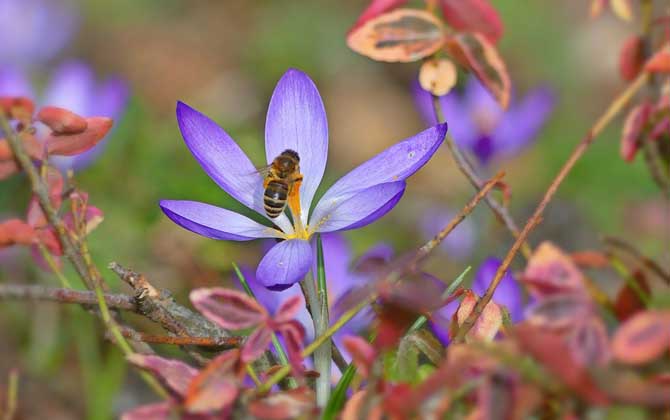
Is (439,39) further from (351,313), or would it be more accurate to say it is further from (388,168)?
(351,313)

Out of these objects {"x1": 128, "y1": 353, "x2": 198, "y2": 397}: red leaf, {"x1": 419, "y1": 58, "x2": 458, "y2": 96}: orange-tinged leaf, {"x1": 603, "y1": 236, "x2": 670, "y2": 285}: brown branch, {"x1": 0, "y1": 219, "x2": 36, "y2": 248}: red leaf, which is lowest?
{"x1": 603, "y1": 236, "x2": 670, "y2": 285}: brown branch

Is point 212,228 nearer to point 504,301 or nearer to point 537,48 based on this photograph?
point 504,301

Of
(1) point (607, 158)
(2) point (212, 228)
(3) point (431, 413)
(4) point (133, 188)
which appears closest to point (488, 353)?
(3) point (431, 413)

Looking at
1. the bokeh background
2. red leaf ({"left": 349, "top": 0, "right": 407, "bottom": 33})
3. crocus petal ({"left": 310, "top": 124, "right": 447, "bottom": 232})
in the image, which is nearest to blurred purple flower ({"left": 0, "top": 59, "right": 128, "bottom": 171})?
the bokeh background

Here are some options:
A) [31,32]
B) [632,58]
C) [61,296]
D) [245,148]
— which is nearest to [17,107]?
[61,296]

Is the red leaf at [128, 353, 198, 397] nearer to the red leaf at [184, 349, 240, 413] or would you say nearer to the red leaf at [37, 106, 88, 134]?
the red leaf at [184, 349, 240, 413]

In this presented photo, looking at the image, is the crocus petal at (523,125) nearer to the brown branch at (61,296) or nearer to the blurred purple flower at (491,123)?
the blurred purple flower at (491,123)
